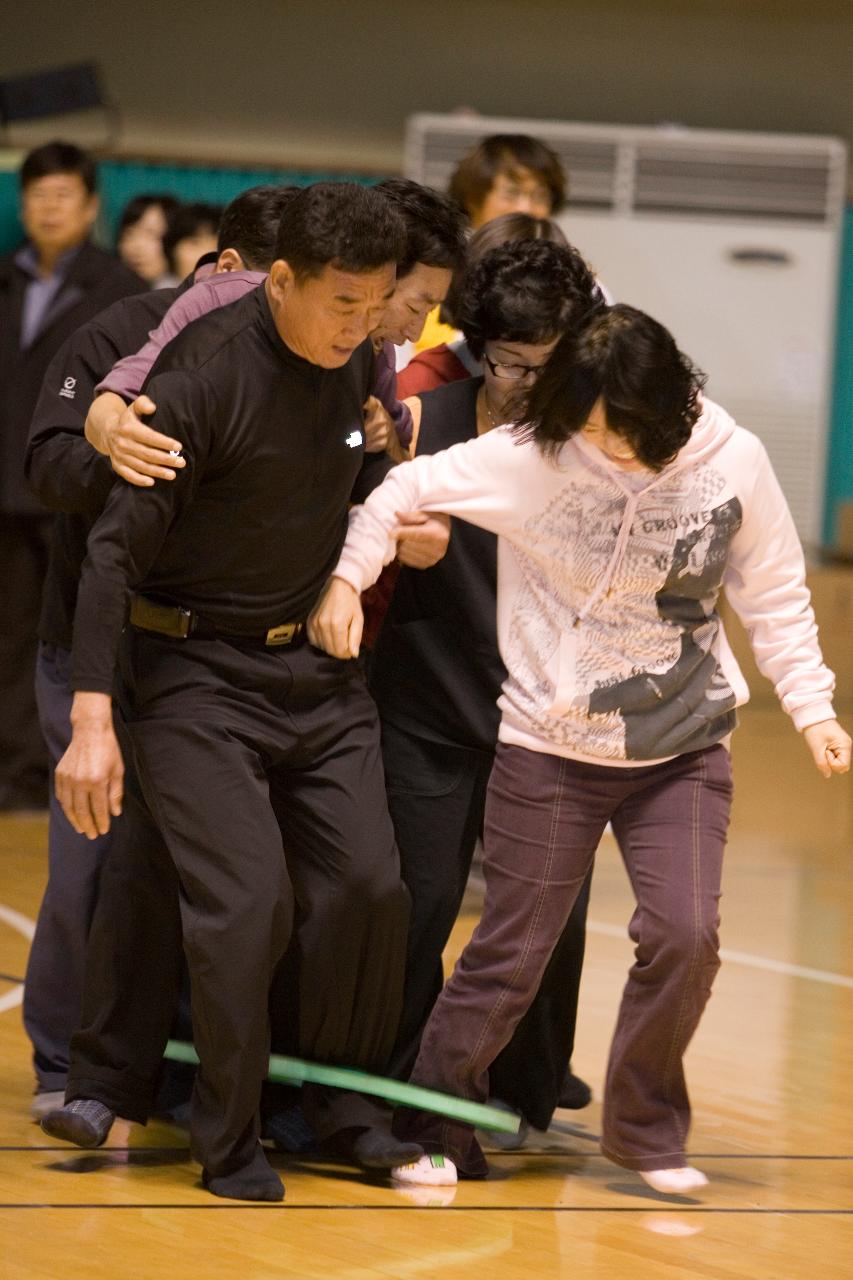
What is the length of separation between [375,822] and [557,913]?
310mm

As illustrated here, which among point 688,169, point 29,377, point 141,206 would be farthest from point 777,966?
point 688,169

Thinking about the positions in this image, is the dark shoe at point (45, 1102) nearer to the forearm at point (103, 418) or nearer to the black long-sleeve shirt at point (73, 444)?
the black long-sleeve shirt at point (73, 444)

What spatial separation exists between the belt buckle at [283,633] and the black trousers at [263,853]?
2 cm

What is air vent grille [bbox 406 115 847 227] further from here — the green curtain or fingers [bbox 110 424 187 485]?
fingers [bbox 110 424 187 485]

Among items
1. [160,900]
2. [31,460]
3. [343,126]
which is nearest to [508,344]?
[31,460]

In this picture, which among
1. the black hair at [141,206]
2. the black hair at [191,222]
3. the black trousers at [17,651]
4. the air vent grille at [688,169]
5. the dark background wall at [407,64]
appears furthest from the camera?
the air vent grille at [688,169]

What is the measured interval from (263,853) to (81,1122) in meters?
0.54

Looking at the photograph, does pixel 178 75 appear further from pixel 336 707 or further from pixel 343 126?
pixel 336 707

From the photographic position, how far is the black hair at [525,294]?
2916 mm

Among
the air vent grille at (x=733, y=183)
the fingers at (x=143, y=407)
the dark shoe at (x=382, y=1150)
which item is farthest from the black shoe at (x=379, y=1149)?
the air vent grille at (x=733, y=183)

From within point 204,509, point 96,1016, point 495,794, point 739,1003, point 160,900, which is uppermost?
point 204,509

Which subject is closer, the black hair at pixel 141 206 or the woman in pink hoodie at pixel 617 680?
the woman in pink hoodie at pixel 617 680

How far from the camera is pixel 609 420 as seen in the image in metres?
2.65

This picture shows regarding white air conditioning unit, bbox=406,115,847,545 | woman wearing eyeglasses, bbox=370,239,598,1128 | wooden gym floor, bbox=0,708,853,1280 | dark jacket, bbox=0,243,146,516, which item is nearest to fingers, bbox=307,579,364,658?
woman wearing eyeglasses, bbox=370,239,598,1128
